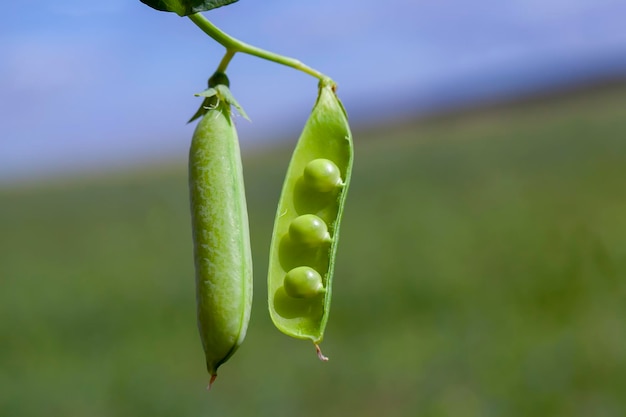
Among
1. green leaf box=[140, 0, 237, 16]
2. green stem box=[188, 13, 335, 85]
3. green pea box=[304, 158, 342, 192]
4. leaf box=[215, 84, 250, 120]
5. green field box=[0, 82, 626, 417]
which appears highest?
green leaf box=[140, 0, 237, 16]

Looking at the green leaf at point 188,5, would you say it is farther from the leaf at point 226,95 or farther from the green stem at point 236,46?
the leaf at point 226,95

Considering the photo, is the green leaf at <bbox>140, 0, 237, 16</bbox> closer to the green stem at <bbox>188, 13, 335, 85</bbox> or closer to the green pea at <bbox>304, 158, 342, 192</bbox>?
the green stem at <bbox>188, 13, 335, 85</bbox>

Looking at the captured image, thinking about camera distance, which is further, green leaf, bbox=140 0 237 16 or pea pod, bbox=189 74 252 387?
pea pod, bbox=189 74 252 387

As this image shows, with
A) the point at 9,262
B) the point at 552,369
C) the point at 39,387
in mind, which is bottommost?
the point at 9,262

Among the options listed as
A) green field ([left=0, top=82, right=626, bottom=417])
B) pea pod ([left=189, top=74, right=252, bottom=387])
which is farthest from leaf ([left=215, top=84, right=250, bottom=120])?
green field ([left=0, top=82, right=626, bottom=417])

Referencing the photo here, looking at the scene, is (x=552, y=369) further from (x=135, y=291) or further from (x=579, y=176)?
(x=579, y=176)

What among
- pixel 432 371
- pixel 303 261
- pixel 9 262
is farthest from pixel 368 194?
pixel 303 261

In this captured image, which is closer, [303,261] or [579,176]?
[303,261]
